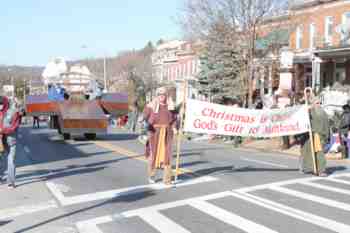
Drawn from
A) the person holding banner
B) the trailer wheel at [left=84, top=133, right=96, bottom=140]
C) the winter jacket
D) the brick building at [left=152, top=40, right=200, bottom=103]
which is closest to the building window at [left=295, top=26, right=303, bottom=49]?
the brick building at [left=152, top=40, right=200, bottom=103]

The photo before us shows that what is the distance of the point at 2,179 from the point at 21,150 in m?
8.14

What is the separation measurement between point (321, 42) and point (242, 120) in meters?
24.3

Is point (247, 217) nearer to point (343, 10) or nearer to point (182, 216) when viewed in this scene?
point (182, 216)

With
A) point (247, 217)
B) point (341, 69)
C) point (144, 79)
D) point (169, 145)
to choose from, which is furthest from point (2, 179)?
point (144, 79)

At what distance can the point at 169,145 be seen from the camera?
35.8 ft

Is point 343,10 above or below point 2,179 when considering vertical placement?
above

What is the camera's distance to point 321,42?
35250 millimetres

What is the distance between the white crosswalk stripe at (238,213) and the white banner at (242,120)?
7.58 ft

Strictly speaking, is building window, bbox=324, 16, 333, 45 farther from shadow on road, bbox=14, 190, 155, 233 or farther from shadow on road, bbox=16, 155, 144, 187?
shadow on road, bbox=14, 190, 155, 233

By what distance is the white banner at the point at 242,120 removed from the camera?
1213 centimetres

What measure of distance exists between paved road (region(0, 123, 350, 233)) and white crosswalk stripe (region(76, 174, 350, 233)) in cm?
1

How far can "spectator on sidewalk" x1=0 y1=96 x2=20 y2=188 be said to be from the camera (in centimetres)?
1043

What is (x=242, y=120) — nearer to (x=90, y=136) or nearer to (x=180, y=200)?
(x=180, y=200)

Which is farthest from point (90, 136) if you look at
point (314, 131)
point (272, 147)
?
point (314, 131)
